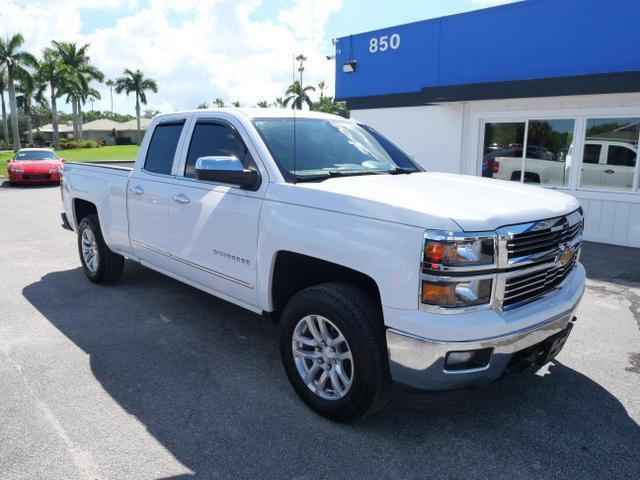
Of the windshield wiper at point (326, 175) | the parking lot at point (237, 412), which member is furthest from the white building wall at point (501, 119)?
the windshield wiper at point (326, 175)

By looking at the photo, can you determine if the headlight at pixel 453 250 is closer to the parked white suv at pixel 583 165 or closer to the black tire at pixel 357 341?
the black tire at pixel 357 341

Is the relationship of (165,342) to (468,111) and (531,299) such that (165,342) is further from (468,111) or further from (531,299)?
(468,111)

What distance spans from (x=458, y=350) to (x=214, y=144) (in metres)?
2.61

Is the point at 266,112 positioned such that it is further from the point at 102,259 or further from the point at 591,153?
the point at 591,153

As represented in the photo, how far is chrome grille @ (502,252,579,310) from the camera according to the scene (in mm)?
2807

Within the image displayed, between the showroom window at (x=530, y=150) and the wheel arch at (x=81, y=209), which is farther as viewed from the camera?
the showroom window at (x=530, y=150)

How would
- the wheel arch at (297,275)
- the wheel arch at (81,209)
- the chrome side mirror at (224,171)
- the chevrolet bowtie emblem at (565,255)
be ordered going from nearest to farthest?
1. the chevrolet bowtie emblem at (565,255)
2. the wheel arch at (297,275)
3. the chrome side mirror at (224,171)
4. the wheel arch at (81,209)

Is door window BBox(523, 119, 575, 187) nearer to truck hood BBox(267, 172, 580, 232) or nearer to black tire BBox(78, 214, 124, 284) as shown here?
truck hood BBox(267, 172, 580, 232)

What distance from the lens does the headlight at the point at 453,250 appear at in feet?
8.48

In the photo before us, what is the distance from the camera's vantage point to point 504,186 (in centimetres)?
361

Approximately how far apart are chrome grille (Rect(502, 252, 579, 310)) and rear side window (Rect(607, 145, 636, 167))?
7.35 m

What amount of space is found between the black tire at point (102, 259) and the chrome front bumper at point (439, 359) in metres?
4.18

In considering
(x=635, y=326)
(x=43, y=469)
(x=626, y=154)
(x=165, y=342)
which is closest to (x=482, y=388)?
(x=43, y=469)

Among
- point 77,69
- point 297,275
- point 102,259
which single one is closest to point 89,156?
point 77,69
